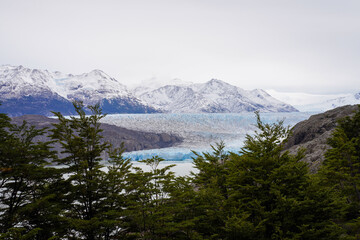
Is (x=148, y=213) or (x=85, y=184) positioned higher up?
(x=85, y=184)

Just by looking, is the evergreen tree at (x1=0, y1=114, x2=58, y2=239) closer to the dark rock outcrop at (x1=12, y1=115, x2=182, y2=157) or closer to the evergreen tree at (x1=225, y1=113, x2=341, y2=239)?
the evergreen tree at (x1=225, y1=113, x2=341, y2=239)

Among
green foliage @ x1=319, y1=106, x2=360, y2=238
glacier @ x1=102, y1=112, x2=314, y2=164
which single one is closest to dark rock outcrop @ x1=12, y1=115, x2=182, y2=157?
glacier @ x1=102, y1=112, x2=314, y2=164

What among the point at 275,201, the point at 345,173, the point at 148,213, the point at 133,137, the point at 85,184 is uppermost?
the point at 85,184

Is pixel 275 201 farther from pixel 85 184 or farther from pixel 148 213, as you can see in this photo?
pixel 85 184

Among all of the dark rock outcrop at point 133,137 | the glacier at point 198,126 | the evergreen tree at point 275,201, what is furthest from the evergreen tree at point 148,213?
the dark rock outcrop at point 133,137

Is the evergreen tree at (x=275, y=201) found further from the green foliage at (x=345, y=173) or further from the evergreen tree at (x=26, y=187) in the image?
the evergreen tree at (x=26, y=187)

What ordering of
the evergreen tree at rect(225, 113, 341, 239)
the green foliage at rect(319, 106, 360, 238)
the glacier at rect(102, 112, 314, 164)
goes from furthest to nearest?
1. the glacier at rect(102, 112, 314, 164)
2. the green foliage at rect(319, 106, 360, 238)
3. the evergreen tree at rect(225, 113, 341, 239)

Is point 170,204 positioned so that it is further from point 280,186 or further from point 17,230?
point 17,230

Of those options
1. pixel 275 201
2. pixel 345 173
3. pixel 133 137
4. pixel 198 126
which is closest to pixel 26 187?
pixel 275 201

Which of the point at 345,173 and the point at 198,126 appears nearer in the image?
the point at 345,173

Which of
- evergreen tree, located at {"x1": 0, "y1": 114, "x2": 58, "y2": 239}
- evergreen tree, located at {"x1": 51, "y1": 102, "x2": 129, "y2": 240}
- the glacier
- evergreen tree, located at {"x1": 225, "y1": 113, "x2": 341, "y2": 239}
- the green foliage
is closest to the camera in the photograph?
evergreen tree, located at {"x1": 225, "y1": 113, "x2": 341, "y2": 239}

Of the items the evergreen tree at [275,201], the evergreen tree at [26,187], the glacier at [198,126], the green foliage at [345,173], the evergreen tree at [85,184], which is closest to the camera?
the evergreen tree at [275,201]

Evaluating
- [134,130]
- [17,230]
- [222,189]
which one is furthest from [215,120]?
[17,230]

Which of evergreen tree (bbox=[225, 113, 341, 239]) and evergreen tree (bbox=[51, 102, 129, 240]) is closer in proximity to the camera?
evergreen tree (bbox=[225, 113, 341, 239])
